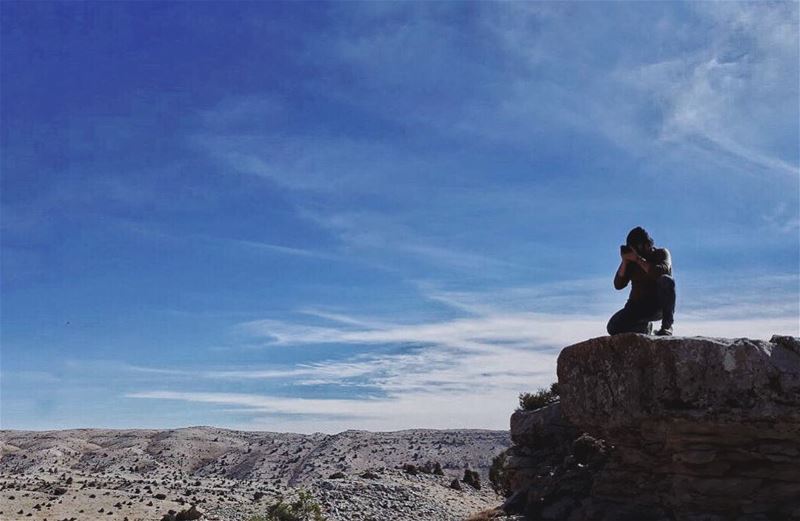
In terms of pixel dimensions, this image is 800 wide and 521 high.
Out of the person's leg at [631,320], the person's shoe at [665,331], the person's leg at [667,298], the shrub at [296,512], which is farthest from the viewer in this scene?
the shrub at [296,512]

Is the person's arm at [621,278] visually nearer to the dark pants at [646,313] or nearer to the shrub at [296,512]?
the dark pants at [646,313]

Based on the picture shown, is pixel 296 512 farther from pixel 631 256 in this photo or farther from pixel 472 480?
pixel 631 256

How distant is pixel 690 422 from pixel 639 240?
3122 millimetres

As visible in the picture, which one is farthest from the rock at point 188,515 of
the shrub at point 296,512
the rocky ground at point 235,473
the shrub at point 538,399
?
the shrub at point 538,399

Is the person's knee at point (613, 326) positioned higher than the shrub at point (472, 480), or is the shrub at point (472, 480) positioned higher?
the person's knee at point (613, 326)

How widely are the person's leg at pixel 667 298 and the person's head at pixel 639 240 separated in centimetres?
64

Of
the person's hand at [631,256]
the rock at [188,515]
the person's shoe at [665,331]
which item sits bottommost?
the rock at [188,515]

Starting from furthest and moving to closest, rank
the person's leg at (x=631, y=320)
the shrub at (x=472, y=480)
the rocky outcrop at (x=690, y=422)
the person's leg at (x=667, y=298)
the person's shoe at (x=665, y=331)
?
the shrub at (x=472, y=480) < the person's leg at (x=631, y=320) < the person's leg at (x=667, y=298) < the person's shoe at (x=665, y=331) < the rocky outcrop at (x=690, y=422)

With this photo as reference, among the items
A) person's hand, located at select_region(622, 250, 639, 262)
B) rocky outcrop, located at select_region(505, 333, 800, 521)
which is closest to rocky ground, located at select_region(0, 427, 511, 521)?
rocky outcrop, located at select_region(505, 333, 800, 521)

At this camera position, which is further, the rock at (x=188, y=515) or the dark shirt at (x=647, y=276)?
the rock at (x=188, y=515)

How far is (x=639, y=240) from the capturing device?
37.2 ft

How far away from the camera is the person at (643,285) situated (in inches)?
427

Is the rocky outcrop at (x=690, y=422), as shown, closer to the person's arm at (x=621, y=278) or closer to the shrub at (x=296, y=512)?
the person's arm at (x=621, y=278)

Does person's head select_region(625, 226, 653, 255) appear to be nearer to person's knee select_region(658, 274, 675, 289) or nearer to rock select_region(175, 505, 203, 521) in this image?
person's knee select_region(658, 274, 675, 289)
